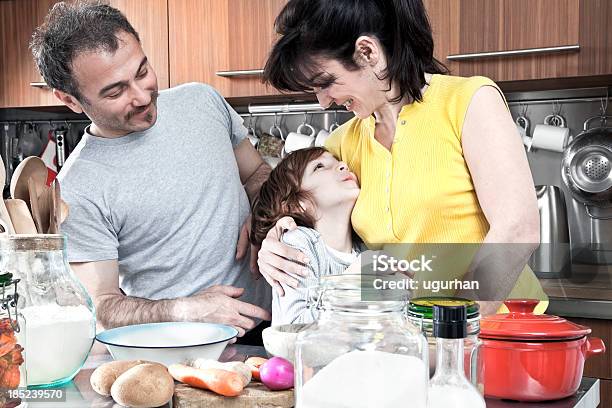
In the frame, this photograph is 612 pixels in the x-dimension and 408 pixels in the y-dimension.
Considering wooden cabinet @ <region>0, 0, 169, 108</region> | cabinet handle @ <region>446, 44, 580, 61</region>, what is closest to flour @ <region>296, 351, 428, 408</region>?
cabinet handle @ <region>446, 44, 580, 61</region>

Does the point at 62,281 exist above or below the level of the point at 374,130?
below

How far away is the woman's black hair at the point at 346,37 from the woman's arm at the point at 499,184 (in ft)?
0.46

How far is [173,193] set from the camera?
1592 millimetres

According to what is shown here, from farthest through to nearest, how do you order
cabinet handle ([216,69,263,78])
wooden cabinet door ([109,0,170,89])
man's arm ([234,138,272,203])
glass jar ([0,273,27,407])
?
wooden cabinet door ([109,0,170,89]) → cabinet handle ([216,69,263,78]) → man's arm ([234,138,272,203]) → glass jar ([0,273,27,407])

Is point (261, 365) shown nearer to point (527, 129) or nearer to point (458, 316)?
point (458, 316)

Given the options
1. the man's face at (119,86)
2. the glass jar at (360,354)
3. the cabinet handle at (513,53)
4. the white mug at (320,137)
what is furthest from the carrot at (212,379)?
the white mug at (320,137)

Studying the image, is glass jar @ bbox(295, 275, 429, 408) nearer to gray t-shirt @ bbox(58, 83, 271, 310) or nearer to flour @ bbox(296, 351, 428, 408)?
flour @ bbox(296, 351, 428, 408)

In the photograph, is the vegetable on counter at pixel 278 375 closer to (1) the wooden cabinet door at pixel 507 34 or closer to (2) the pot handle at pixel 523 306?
(2) the pot handle at pixel 523 306

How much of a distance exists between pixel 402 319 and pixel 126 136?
3.47 ft

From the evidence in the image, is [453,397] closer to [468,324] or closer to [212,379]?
[468,324]

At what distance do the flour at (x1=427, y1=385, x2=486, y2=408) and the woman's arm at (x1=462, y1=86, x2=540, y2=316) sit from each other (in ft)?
1.73

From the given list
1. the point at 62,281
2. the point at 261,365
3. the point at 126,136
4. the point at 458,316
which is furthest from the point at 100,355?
the point at 458,316

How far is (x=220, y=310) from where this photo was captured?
140 centimetres

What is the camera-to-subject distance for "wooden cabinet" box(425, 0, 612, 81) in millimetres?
2139
